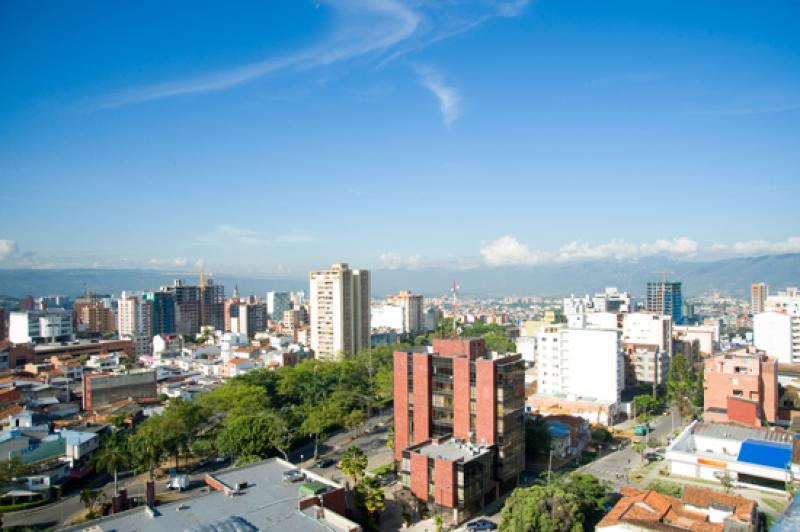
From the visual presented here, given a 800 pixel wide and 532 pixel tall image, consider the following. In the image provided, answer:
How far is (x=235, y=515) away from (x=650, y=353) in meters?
38.3

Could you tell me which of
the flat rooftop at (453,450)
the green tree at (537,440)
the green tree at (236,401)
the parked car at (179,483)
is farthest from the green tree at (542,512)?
the green tree at (236,401)

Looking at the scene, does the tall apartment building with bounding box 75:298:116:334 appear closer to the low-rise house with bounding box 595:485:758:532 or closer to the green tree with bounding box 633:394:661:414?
the green tree with bounding box 633:394:661:414

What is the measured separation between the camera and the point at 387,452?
94.0ft

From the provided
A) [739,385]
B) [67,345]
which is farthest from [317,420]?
[67,345]

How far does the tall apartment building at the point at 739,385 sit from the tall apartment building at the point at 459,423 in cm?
1417

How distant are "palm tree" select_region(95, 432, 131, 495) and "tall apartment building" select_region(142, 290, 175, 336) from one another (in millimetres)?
53440

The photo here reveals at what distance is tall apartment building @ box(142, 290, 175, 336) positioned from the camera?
75375mm

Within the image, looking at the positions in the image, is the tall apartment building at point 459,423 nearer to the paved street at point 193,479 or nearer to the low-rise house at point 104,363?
the paved street at point 193,479

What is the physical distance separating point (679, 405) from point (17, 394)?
41.0 meters

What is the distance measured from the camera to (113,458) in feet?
75.9

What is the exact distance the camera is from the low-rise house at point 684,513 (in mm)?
16797

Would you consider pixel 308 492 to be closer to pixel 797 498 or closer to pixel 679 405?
pixel 797 498

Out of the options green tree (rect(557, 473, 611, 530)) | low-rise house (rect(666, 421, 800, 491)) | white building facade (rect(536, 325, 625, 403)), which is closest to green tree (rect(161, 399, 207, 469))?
green tree (rect(557, 473, 611, 530))

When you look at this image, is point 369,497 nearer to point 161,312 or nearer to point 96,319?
point 161,312
